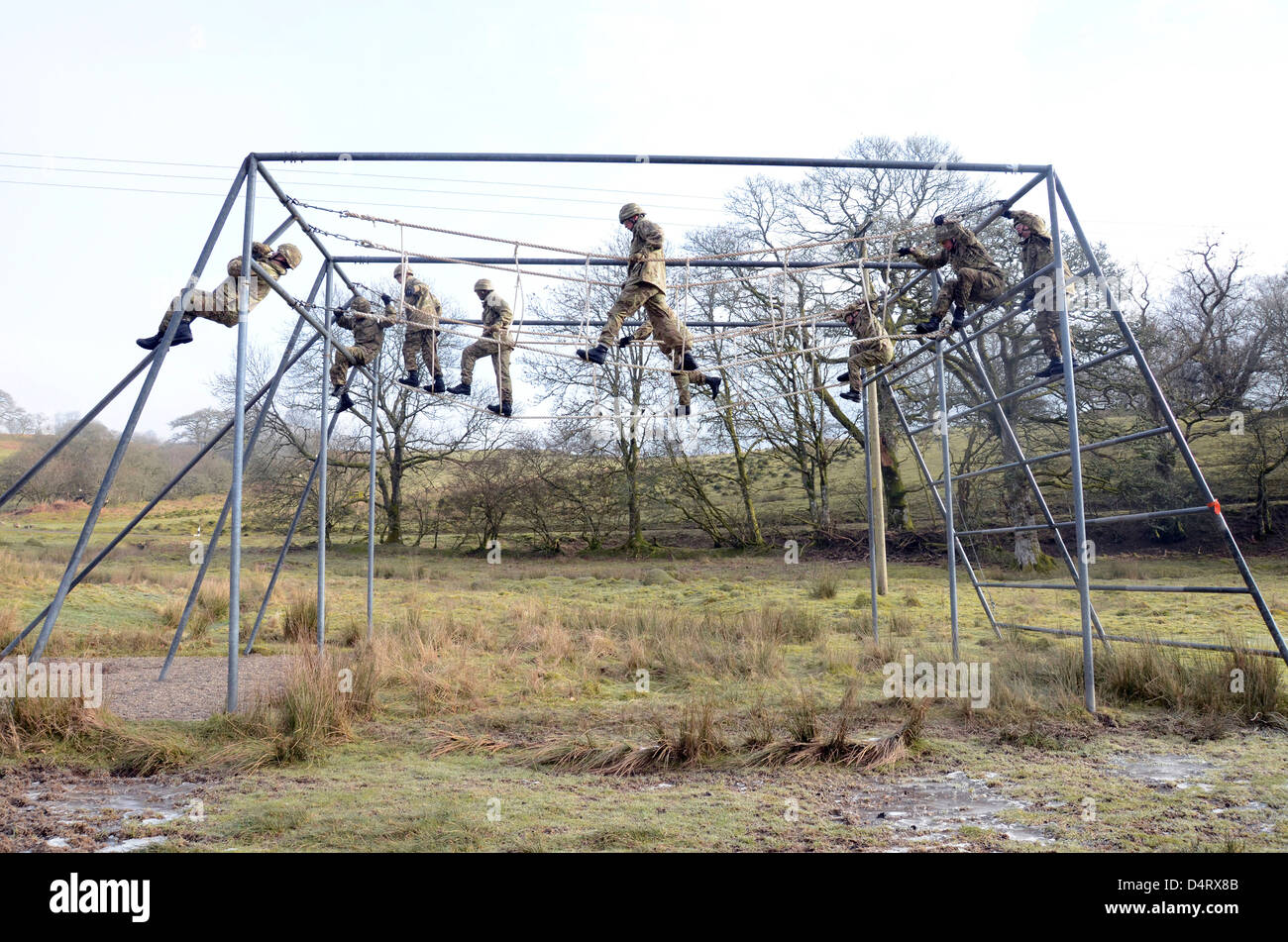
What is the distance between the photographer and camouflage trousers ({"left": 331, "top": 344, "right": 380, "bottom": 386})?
8367mm

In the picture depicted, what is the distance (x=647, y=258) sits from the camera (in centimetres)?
691

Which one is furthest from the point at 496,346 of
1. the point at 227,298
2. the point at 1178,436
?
the point at 1178,436

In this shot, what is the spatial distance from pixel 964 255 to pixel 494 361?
461cm

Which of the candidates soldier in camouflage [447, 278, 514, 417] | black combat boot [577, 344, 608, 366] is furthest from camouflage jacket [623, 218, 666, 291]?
soldier in camouflage [447, 278, 514, 417]

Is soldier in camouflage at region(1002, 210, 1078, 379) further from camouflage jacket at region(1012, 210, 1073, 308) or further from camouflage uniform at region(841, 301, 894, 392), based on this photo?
camouflage uniform at region(841, 301, 894, 392)

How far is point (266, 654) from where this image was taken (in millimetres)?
8906

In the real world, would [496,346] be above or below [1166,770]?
above

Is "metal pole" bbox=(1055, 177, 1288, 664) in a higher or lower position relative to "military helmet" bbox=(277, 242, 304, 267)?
lower

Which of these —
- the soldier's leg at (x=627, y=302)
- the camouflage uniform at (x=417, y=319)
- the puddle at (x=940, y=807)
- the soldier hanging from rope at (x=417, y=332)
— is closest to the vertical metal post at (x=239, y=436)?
the soldier hanging from rope at (x=417, y=332)

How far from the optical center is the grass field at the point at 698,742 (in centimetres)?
379

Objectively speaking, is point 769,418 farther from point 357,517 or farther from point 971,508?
point 357,517

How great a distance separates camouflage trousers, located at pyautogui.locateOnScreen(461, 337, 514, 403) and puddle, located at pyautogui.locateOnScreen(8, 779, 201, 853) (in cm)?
448
